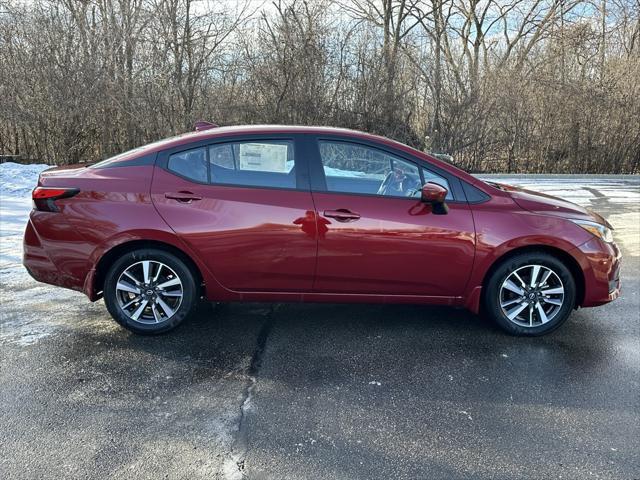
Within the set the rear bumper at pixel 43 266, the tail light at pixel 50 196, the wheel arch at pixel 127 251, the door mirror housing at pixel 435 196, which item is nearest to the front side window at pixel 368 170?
the door mirror housing at pixel 435 196

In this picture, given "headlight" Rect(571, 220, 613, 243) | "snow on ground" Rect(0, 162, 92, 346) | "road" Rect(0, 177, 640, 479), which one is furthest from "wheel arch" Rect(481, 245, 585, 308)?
"snow on ground" Rect(0, 162, 92, 346)

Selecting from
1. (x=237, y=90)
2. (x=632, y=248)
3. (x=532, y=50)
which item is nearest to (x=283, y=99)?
(x=237, y=90)

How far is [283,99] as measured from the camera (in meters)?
14.6

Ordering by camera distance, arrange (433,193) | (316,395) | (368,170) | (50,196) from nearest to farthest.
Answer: (316,395), (433,193), (50,196), (368,170)

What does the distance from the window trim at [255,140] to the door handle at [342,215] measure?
0.25 m

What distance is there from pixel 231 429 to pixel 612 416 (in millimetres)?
2257

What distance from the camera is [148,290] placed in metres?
3.99

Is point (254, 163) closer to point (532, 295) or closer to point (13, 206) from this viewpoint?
point (532, 295)

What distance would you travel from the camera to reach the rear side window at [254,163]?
13.0 ft

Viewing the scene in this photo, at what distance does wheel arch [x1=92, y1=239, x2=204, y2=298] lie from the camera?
3945 millimetres

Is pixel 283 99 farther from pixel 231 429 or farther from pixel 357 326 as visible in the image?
pixel 231 429

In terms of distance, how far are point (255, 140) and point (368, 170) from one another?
935 mm

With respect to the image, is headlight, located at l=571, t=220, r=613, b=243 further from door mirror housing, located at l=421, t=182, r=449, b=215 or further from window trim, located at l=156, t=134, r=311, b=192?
window trim, located at l=156, t=134, r=311, b=192

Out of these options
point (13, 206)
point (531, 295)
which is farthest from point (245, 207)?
point (13, 206)
